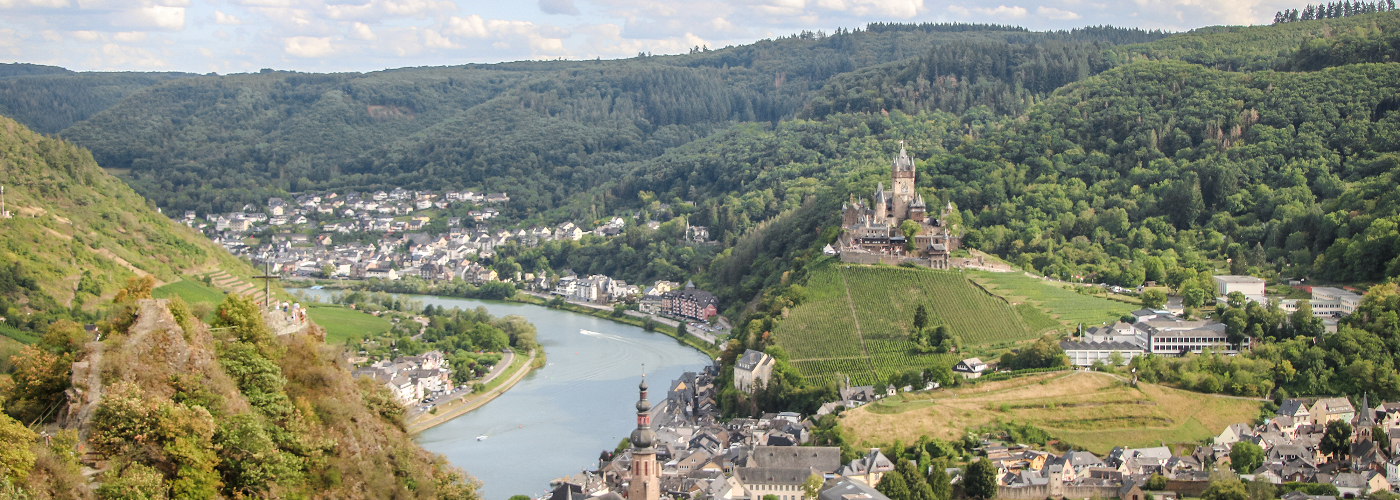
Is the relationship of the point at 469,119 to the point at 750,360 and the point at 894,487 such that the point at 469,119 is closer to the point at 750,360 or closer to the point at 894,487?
the point at 750,360

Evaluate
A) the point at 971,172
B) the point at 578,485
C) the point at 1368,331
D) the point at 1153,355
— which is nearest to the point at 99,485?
the point at 578,485

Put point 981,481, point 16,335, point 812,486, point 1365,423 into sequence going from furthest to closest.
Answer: point 16,335, point 1365,423, point 981,481, point 812,486

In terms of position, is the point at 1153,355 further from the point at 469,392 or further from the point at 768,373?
the point at 469,392

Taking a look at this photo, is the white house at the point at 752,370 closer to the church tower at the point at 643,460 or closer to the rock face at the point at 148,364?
the church tower at the point at 643,460

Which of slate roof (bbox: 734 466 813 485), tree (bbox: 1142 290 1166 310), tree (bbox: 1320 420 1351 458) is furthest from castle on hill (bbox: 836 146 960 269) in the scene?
slate roof (bbox: 734 466 813 485)

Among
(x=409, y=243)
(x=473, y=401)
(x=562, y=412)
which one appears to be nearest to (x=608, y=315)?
(x=473, y=401)

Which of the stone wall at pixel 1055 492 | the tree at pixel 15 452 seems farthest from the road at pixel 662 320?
the tree at pixel 15 452
